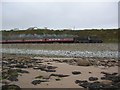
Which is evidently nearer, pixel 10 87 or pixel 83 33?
pixel 10 87

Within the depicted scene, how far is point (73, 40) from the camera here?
49688mm

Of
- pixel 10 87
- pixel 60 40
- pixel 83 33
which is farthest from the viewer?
pixel 83 33

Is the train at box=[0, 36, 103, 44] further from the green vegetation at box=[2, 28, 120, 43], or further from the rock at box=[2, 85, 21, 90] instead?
the rock at box=[2, 85, 21, 90]

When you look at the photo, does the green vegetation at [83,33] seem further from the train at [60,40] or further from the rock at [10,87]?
the rock at [10,87]

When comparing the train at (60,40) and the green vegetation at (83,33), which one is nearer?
the train at (60,40)

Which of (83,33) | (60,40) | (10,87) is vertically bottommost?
(10,87)

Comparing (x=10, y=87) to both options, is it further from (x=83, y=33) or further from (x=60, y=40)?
(x=83, y=33)

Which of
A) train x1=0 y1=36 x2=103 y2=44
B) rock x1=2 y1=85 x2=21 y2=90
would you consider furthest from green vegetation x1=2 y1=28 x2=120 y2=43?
rock x1=2 y1=85 x2=21 y2=90

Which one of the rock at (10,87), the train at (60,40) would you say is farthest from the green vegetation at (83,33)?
the rock at (10,87)

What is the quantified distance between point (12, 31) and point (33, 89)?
6428cm

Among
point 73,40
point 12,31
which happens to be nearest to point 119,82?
point 73,40

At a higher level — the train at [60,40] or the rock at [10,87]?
the train at [60,40]

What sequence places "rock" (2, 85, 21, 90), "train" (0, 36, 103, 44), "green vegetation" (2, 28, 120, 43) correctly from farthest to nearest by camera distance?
"green vegetation" (2, 28, 120, 43) → "train" (0, 36, 103, 44) → "rock" (2, 85, 21, 90)

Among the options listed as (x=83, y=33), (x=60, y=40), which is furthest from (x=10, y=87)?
(x=83, y=33)
